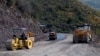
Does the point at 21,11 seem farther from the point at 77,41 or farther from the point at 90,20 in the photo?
the point at 90,20

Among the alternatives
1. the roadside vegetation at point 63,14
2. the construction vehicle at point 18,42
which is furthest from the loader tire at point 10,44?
the roadside vegetation at point 63,14

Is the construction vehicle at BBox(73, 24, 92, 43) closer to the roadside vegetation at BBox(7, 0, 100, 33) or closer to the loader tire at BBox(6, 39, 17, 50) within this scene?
the loader tire at BBox(6, 39, 17, 50)

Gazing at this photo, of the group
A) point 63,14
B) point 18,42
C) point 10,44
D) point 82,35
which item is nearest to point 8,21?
point 82,35

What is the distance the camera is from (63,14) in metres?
125

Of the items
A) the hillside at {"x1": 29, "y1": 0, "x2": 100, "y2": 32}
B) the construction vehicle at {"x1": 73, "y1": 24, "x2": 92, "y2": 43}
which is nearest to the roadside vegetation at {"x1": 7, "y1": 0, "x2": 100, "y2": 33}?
the hillside at {"x1": 29, "y1": 0, "x2": 100, "y2": 32}

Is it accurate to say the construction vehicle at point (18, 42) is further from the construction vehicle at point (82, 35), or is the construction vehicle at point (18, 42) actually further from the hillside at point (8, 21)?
the construction vehicle at point (82, 35)

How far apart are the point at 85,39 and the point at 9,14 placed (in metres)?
15.8

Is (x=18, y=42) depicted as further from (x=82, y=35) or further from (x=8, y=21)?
(x=8, y=21)

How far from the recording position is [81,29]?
151 feet

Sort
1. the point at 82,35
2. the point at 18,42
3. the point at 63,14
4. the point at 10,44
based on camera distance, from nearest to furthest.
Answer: the point at 10,44, the point at 18,42, the point at 82,35, the point at 63,14

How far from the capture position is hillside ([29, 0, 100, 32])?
4385 inches

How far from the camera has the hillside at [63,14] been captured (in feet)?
365

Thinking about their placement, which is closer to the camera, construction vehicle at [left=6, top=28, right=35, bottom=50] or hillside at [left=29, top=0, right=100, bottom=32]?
construction vehicle at [left=6, top=28, right=35, bottom=50]

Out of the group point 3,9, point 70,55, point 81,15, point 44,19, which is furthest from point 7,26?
point 81,15
